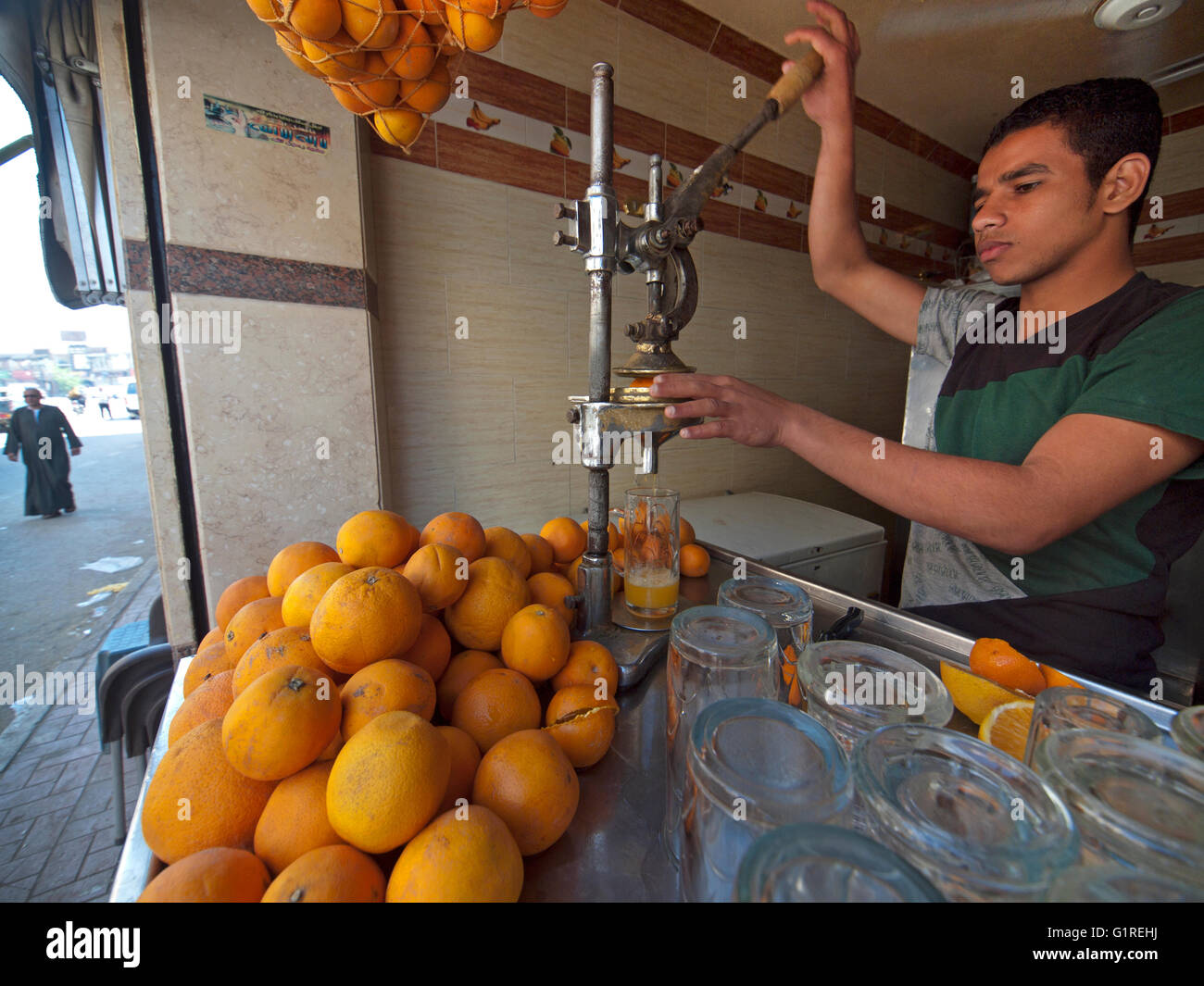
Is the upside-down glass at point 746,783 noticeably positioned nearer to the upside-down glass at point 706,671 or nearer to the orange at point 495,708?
the upside-down glass at point 706,671

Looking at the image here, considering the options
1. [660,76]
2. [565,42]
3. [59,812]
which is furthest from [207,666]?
[660,76]

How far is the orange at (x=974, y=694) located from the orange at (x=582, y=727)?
1.52ft

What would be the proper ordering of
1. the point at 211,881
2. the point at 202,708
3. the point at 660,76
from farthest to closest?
the point at 660,76, the point at 202,708, the point at 211,881

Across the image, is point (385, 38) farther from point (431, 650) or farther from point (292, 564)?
point (431, 650)

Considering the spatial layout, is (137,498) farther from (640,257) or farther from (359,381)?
(640,257)

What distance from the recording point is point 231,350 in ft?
5.27

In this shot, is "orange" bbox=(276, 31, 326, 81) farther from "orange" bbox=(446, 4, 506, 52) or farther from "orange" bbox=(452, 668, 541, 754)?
"orange" bbox=(452, 668, 541, 754)

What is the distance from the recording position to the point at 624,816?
61cm

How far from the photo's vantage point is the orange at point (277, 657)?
0.63 meters

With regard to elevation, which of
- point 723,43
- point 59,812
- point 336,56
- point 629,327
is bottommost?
point 59,812

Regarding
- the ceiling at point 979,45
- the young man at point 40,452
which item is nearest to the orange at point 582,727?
the ceiling at point 979,45

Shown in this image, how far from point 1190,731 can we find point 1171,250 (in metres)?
4.77

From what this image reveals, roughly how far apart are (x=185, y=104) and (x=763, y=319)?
107 inches

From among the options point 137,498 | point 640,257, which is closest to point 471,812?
point 640,257
